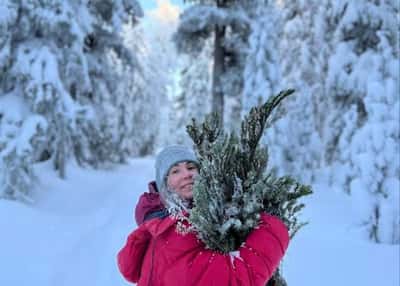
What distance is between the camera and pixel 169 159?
259 centimetres

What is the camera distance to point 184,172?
2.59 metres

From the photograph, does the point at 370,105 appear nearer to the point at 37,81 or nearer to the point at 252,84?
the point at 252,84

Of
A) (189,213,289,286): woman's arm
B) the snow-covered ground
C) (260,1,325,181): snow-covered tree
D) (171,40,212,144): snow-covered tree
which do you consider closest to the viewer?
(189,213,289,286): woman's arm

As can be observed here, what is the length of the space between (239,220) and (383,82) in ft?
26.1

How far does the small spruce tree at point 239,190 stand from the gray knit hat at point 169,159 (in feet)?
0.25

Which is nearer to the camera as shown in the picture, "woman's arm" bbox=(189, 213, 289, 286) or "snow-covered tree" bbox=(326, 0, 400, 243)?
"woman's arm" bbox=(189, 213, 289, 286)

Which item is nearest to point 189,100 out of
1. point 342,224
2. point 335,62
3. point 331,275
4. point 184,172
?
point 335,62

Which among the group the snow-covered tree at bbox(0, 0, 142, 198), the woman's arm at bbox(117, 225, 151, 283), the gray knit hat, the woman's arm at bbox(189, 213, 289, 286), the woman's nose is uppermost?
the snow-covered tree at bbox(0, 0, 142, 198)

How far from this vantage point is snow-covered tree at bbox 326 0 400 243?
887 centimetres

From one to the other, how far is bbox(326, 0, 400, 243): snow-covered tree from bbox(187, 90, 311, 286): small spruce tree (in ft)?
22.1

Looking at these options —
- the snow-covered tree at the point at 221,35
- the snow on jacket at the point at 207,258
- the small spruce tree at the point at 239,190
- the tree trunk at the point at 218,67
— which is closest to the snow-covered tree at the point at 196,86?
the snow-covered tree at the point at 221,35

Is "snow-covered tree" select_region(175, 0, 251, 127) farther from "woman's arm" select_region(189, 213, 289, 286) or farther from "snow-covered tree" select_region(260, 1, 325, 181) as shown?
"woman's arm" select_region(189, 213, 289, 286)

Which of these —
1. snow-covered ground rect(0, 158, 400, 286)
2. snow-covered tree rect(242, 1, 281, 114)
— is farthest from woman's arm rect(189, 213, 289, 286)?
snow-covered tree rect(242, 1, 281, 114)

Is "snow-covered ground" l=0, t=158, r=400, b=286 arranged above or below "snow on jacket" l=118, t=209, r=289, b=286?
above
